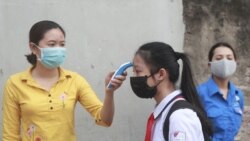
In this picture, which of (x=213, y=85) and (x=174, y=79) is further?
(x=213, y=85)

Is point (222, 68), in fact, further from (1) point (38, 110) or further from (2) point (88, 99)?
(1) point (38, 110)

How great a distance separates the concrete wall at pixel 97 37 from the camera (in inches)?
156

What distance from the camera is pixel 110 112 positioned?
3061mm

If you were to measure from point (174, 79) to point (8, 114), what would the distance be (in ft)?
Result: 3.76

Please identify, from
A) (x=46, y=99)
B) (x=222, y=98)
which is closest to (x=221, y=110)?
(x=222, y=98)

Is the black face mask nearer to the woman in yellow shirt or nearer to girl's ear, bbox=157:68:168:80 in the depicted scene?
girl's ear, bbox=157:68:168:80

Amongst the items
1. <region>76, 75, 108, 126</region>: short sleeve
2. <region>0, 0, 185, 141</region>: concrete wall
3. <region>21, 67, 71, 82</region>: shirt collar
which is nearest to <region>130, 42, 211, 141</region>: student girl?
<region>76, 75, 108, 126</region>: short sleeve

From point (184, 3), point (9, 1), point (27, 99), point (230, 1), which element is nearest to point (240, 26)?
point (230, 1)

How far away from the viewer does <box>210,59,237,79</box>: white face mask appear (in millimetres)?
4008

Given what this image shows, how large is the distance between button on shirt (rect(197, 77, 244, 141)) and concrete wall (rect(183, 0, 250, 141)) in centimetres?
102

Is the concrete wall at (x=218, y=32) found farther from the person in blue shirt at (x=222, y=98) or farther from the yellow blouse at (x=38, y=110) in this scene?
the yellow blouse at (x=38, y=110)

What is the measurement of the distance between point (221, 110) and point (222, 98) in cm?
12

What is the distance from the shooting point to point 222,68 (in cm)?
402

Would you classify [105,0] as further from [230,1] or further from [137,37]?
[230,1]
